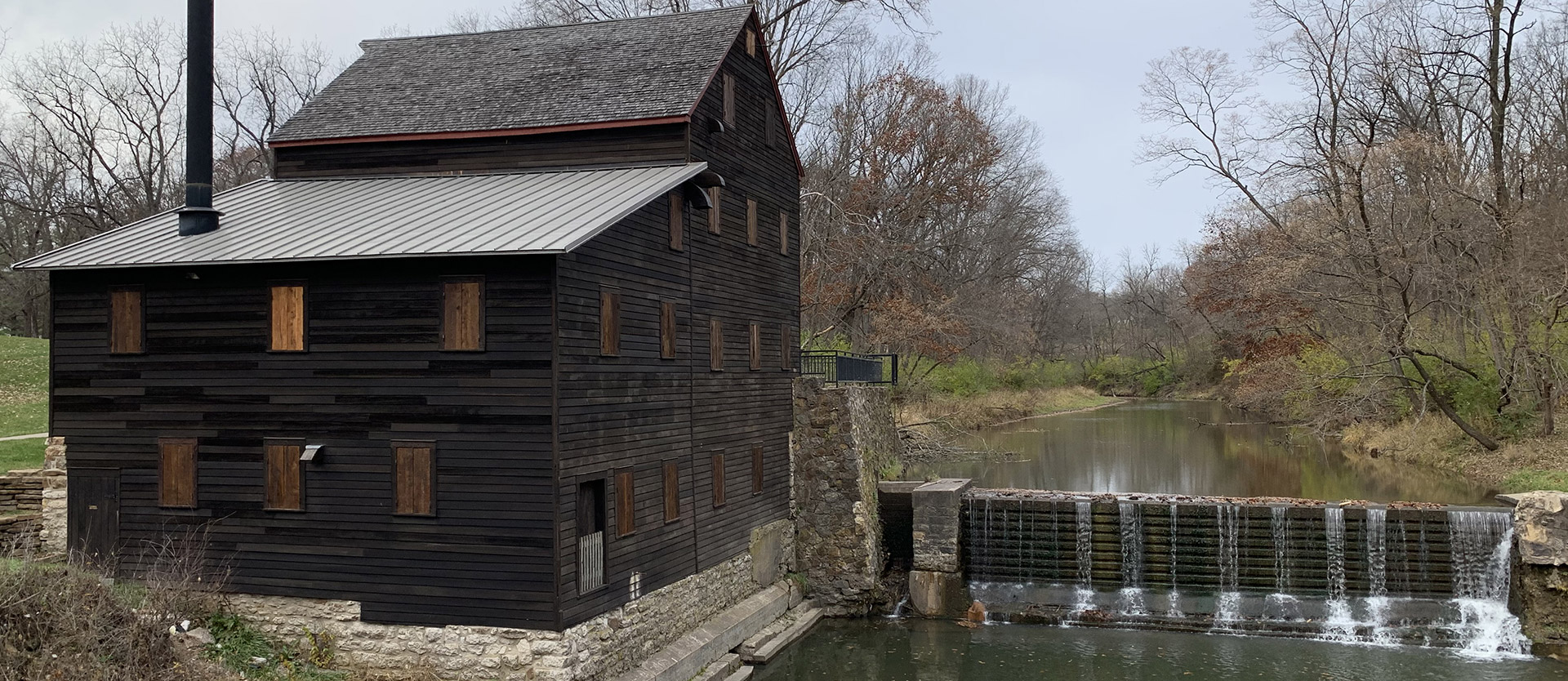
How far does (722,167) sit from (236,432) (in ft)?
28.1

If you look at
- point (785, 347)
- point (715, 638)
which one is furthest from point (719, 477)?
point (785, 347)

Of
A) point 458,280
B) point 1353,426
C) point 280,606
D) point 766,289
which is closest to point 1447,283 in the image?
point 1353,426

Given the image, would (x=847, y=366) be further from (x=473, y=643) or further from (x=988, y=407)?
(x=988, y=407)

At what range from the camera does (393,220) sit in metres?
15.6

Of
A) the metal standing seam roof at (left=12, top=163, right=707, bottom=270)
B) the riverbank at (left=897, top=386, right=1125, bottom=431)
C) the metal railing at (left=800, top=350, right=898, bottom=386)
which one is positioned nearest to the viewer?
the metal standing seam roof at (left=12, top=163, right=707, bottom=270)

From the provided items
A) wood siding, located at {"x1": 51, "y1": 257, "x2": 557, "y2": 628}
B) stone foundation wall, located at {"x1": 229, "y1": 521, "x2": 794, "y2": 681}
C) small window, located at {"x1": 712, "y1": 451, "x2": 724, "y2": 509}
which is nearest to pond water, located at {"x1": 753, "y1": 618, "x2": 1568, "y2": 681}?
small window, located at {"x1": 712, "y1": 451, "x2": 724, "y2": 509}

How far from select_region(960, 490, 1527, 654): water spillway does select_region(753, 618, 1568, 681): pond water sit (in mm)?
709

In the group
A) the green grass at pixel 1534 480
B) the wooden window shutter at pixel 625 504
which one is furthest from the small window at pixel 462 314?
the green grass at pixel 1534 480

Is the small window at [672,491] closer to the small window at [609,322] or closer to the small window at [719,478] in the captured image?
the small window at [719,478]

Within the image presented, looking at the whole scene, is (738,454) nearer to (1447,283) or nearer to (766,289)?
(766,289)

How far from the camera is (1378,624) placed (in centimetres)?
1972

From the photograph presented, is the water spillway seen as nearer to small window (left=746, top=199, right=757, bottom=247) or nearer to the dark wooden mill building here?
the dark wooden mill building

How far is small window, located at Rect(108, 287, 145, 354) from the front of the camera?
1526 centimetres

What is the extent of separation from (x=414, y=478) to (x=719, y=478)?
5.70 m
